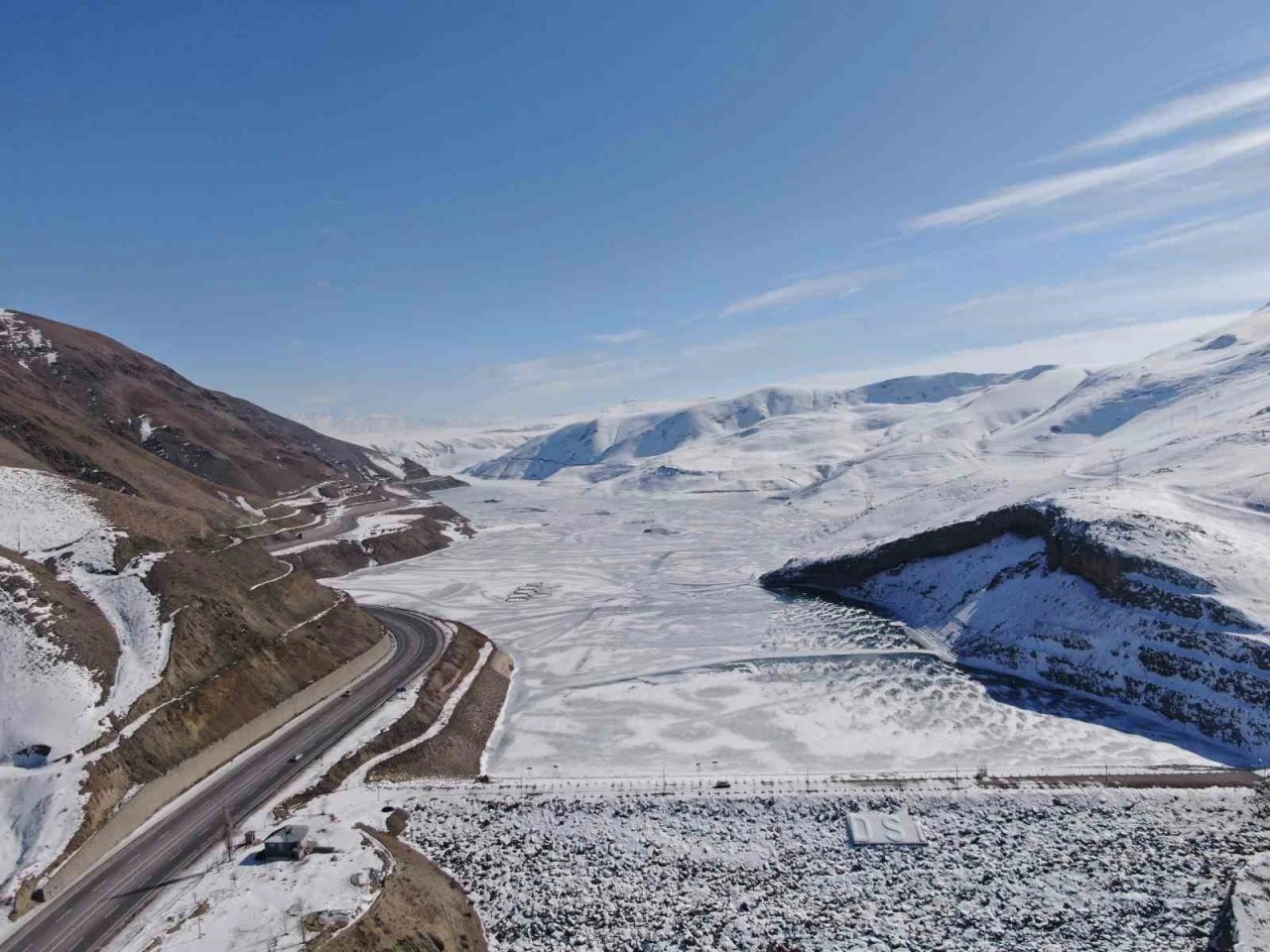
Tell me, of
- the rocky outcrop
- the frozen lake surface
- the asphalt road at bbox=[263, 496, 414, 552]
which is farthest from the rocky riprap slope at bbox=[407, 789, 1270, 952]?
the rocky outcrop

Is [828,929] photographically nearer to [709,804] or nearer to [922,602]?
[709,804]

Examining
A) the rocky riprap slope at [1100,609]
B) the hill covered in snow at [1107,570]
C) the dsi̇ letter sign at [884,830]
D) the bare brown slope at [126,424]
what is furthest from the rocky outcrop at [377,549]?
the dsi̇ letter sign at [884,830]

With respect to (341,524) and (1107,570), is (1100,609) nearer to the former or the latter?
(1107,570)

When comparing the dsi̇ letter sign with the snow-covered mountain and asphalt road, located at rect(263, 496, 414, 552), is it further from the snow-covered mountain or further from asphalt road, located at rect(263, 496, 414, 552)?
asphalt road, located at rect(263, 496, 414, 552)

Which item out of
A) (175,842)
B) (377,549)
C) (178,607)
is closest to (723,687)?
(175,842)

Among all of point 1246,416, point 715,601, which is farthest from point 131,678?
point 1246,416

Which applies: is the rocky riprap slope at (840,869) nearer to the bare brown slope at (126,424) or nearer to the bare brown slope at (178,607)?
the bare brown slope at (178,607)
